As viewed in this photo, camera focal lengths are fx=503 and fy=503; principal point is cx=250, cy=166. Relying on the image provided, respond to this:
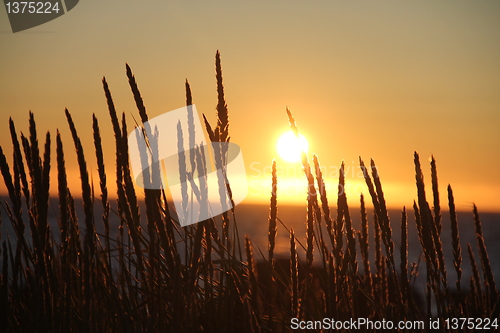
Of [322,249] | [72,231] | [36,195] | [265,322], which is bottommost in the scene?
[265,322]

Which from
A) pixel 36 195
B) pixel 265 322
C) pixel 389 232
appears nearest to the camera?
pixel 36 195

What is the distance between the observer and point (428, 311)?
1388mm

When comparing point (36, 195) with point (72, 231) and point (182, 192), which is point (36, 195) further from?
point (182, 192)

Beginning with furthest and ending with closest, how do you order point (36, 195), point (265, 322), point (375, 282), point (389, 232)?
point (375, 282)
point (265, 322)
point (389, 232)
point (36, 195)

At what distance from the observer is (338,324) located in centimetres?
145

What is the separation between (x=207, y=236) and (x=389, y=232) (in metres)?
0.51

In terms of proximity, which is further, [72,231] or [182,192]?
[72,231]

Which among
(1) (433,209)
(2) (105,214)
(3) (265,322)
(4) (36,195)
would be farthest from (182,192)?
(1) (433,209)

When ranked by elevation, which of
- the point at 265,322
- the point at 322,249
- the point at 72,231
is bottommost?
the point at 265,322

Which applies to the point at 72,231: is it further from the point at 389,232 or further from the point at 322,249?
the point at 389,232

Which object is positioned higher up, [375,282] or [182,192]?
[182,192]

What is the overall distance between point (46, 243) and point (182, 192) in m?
0.40

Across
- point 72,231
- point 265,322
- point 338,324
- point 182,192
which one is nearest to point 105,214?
point 72,231

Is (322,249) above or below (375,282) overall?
above
